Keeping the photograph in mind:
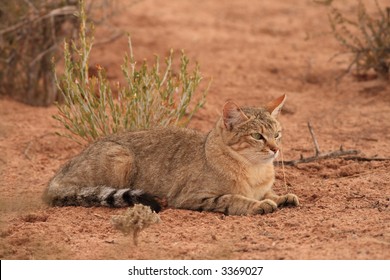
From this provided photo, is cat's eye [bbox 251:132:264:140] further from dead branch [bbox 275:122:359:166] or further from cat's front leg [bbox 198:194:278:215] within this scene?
dead branch [bbox 275:122:359:166]

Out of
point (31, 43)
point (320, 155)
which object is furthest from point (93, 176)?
point (31, 43)

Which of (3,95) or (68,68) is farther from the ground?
(68,68)

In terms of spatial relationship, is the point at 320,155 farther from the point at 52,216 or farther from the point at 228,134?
the point at 52,216

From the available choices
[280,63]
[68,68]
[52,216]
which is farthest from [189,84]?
[280,63]

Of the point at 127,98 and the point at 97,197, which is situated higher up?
the point at 127,98

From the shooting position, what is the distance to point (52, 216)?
6273 millimetres

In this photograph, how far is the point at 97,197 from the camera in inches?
255

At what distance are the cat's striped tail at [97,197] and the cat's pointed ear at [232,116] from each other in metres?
0.88

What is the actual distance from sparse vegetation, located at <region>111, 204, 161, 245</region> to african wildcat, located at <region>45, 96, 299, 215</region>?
865 mm

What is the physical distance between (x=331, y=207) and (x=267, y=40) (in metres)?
7.04

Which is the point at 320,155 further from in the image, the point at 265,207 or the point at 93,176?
the point at 93,176

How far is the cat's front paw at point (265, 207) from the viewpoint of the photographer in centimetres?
612

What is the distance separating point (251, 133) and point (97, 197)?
4.59 feet

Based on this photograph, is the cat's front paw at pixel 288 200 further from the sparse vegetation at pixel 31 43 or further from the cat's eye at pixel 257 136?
the sparse vegetation at pixel 31 43
